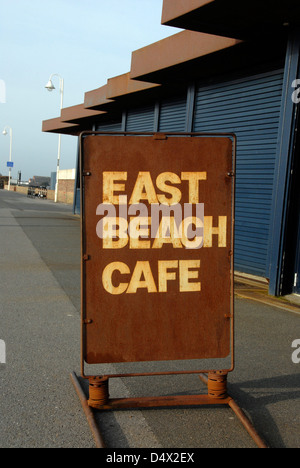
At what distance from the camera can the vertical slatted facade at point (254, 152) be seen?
10.0m

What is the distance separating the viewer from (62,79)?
45344 mm

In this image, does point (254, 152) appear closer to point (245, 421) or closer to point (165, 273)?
point (165, 273)

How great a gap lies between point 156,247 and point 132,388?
1.19 meters

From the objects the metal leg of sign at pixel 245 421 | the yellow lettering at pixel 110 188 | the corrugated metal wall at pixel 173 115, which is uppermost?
the corrugated metal wall at pixel 173 115

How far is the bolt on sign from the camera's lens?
3.79 metres

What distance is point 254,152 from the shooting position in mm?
10445

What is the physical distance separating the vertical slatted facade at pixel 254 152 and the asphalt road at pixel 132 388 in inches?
112

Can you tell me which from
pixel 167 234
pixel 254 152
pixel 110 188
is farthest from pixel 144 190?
pixel 254 152

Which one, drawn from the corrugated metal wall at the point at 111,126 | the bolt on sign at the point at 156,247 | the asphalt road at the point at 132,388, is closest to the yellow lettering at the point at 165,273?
the bolt on sign at the point at 156,247

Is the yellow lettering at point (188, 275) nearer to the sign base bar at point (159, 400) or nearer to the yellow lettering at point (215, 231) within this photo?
the yellow lettering at point (215, 231)

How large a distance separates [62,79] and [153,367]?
142ft

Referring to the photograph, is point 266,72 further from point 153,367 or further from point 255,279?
point 153,367

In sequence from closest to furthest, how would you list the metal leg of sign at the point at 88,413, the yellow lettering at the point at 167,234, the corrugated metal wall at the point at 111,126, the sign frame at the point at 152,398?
the metal leg of sign at the point at 88,413
the sign frame at the point at 152,398
the yellow lettering at the point at 167,234
the corrugated metal wall at the point at 111,126
